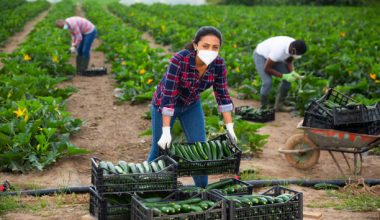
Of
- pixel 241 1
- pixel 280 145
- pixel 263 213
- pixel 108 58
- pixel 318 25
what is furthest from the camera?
pixel 241 1

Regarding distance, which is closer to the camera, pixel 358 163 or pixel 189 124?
pixel 189 124

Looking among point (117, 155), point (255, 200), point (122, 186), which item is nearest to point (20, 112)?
point (117, 155)

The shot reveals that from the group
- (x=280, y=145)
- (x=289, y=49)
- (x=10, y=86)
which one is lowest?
(x=280, y=145)

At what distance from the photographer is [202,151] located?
19.1 feet

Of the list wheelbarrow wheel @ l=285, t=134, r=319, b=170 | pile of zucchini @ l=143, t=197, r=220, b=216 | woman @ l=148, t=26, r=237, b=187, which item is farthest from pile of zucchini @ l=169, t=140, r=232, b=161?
wheelbarrow wheel @ l=285, t=134, r=319, b=170

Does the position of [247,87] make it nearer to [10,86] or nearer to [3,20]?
[10,86]

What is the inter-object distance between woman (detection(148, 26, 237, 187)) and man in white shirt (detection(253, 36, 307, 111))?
155 inches

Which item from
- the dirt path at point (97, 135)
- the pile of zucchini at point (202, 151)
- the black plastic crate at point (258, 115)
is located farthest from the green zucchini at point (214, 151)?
the black plastic crate at point (258, 115)

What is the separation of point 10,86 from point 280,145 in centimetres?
447

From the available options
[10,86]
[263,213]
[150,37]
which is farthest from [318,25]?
[263,213]

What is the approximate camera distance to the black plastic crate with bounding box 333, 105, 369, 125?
294 inches

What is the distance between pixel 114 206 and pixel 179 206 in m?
0.71

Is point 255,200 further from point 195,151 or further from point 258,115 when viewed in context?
point 258,115

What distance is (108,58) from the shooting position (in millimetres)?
18922
